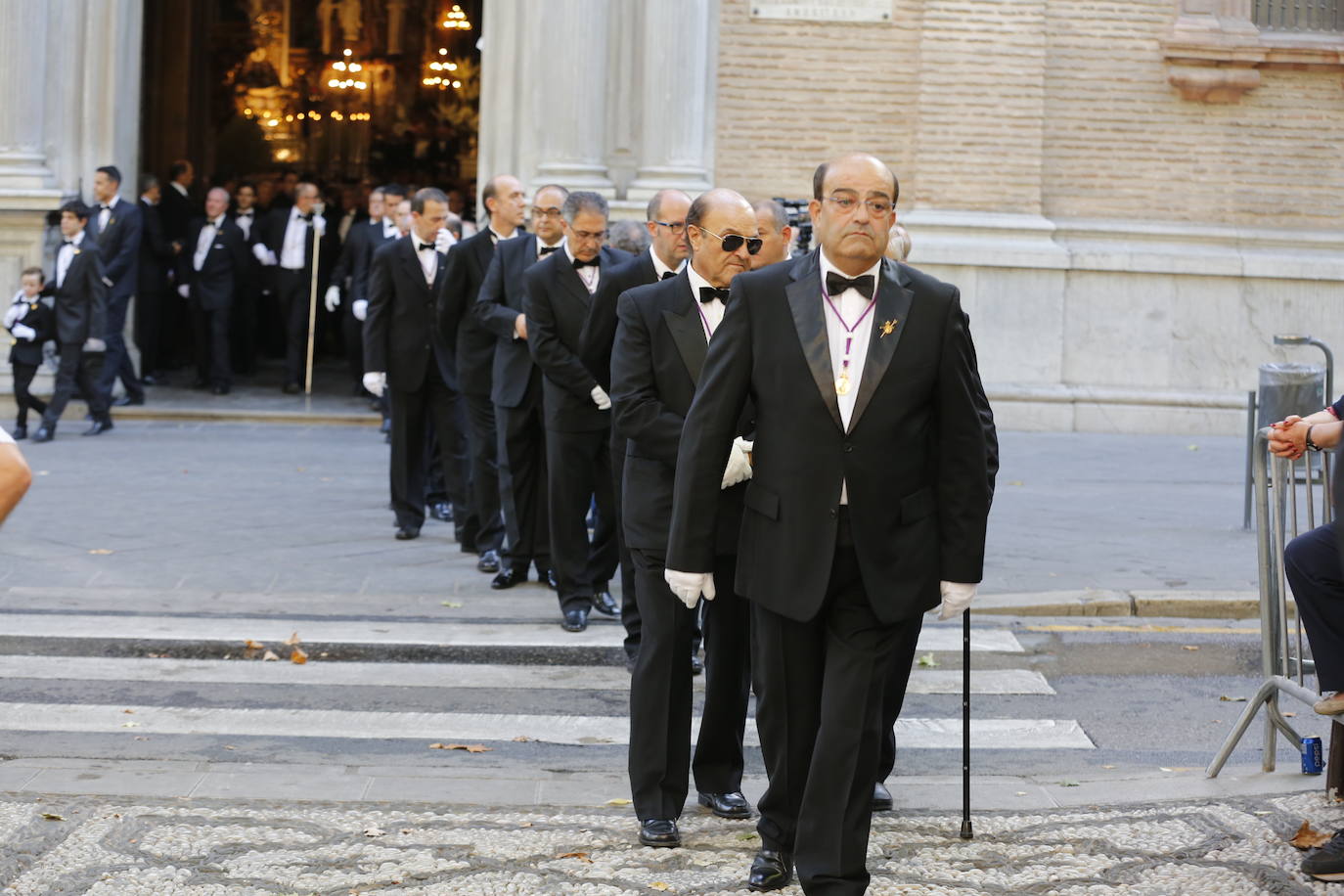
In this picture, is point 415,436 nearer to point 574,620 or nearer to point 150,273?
point 574,620

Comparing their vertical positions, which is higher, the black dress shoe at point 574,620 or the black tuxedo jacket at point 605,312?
the black tuxedo jacket at point 605,312

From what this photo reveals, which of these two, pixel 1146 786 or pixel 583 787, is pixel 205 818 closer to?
pixel 583 787

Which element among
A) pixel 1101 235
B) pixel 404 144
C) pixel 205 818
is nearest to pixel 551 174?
pixel 1101 235

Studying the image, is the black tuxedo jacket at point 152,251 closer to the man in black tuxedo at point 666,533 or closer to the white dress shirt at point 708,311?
the man in black tuxedo at point 666,533

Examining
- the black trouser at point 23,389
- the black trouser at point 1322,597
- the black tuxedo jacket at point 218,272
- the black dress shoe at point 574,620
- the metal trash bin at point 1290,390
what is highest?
the black tuxedo jacket at point 218,272

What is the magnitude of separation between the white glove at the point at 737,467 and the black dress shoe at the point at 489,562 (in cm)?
485

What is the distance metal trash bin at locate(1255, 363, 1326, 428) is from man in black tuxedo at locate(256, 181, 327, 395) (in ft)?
34.5

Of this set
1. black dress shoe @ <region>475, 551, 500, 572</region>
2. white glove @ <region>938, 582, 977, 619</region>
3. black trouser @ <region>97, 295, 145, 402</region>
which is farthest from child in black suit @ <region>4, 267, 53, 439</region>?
white glove @ <region>938, 582, 977, 619</region>

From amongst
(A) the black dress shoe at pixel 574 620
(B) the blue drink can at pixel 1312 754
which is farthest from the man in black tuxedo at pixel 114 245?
(B) the blue drink can at pixel 1312 754

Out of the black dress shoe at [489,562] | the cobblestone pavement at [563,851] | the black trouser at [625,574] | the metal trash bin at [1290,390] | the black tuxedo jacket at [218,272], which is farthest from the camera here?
the black tuxedo jacket at [218,272]

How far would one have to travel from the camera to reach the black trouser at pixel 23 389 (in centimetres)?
1511

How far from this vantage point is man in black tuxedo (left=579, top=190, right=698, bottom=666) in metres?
7.47

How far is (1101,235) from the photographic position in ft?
57.9

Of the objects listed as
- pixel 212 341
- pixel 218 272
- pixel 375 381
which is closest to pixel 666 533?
pixel 375 381
